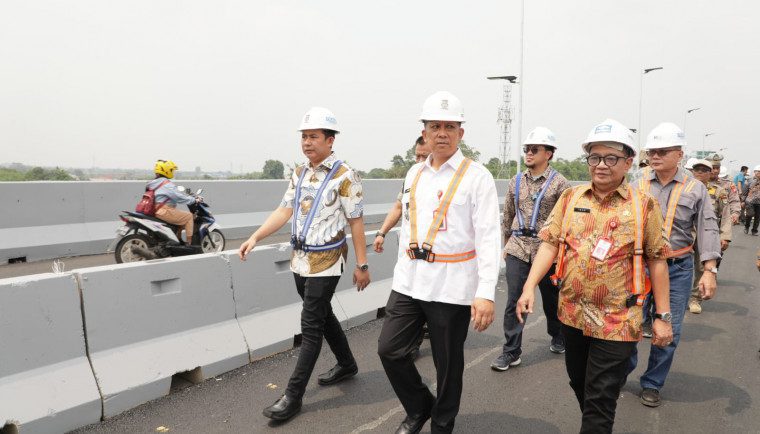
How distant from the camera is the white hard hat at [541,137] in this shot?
4966mm

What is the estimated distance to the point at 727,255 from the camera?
13070 mm

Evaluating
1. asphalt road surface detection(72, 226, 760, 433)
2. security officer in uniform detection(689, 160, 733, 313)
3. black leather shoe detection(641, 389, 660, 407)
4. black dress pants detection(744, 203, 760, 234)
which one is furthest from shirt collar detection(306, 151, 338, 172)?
black dress pants detection(744, 203, 760, 234)

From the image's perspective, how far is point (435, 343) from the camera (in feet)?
10.6

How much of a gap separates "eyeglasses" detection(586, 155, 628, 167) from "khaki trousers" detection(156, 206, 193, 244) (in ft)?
22.7

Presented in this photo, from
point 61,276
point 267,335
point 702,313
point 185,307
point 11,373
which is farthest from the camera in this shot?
point 702,313

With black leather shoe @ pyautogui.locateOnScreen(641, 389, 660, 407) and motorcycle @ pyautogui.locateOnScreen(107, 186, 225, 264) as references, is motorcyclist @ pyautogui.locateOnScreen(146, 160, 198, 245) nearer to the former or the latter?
motorcycle @ pyautogui.locateOnScreen(107, 186, 225, 264)

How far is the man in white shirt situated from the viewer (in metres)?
3.09

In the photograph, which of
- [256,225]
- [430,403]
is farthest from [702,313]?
[256,225]

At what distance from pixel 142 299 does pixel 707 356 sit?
18.0ft

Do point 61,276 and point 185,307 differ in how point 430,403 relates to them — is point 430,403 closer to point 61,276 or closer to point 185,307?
point 185,307

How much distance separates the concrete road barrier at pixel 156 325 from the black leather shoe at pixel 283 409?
89cm

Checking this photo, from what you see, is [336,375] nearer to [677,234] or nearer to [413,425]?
[413,425]

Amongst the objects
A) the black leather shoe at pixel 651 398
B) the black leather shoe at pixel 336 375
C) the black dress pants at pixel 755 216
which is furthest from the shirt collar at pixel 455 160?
the black dress pants at pixel 755 216

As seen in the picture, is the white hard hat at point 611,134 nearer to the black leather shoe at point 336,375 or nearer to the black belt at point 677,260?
the black belt at point 677,260
